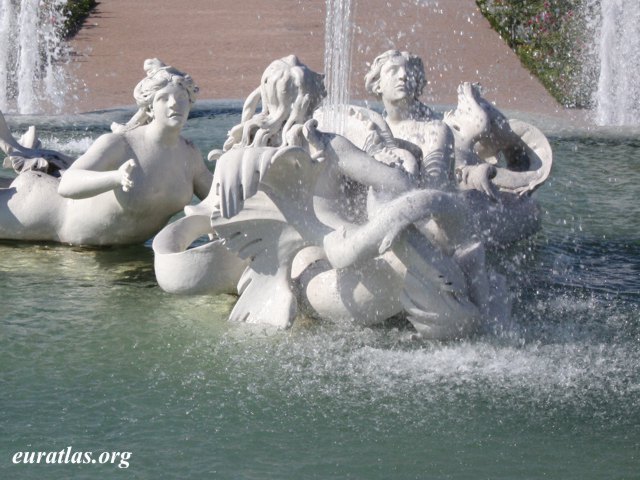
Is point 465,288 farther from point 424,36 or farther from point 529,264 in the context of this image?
point 424,36

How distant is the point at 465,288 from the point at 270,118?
1.10 m

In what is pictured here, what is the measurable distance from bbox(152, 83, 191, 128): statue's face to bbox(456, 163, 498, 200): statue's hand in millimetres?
1493

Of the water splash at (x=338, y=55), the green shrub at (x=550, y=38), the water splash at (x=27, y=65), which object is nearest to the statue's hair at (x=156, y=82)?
the water splash at (x=338, y=55)

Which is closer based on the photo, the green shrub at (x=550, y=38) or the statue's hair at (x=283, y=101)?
the statue's hair at (x=283, y=101)

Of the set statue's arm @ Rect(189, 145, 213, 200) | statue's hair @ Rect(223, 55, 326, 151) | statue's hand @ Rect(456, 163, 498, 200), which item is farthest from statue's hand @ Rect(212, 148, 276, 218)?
statue's hand @ Rect(456, 163, 498, 200)

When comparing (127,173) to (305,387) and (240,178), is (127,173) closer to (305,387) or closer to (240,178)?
(240,178)

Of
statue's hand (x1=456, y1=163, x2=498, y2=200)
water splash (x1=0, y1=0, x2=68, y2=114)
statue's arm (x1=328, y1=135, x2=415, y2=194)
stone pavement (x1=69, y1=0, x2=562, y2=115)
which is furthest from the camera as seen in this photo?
stone pavement (x1=69, y1=0, x2=562, y2=115)

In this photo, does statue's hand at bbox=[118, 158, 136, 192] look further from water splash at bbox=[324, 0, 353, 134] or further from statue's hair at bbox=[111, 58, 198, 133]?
water splash at bbox=[324, 0, 353, 134]

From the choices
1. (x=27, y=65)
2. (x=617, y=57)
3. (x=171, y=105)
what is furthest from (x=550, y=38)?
(x=171, y=105)

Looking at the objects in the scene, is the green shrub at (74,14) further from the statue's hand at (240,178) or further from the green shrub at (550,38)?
the statue's hand at (240,178)

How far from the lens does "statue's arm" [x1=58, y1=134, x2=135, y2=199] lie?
5.58 m

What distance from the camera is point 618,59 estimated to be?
13.1m

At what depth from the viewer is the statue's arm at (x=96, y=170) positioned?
5578 mm

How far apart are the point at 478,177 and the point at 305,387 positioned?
6.92 feet
